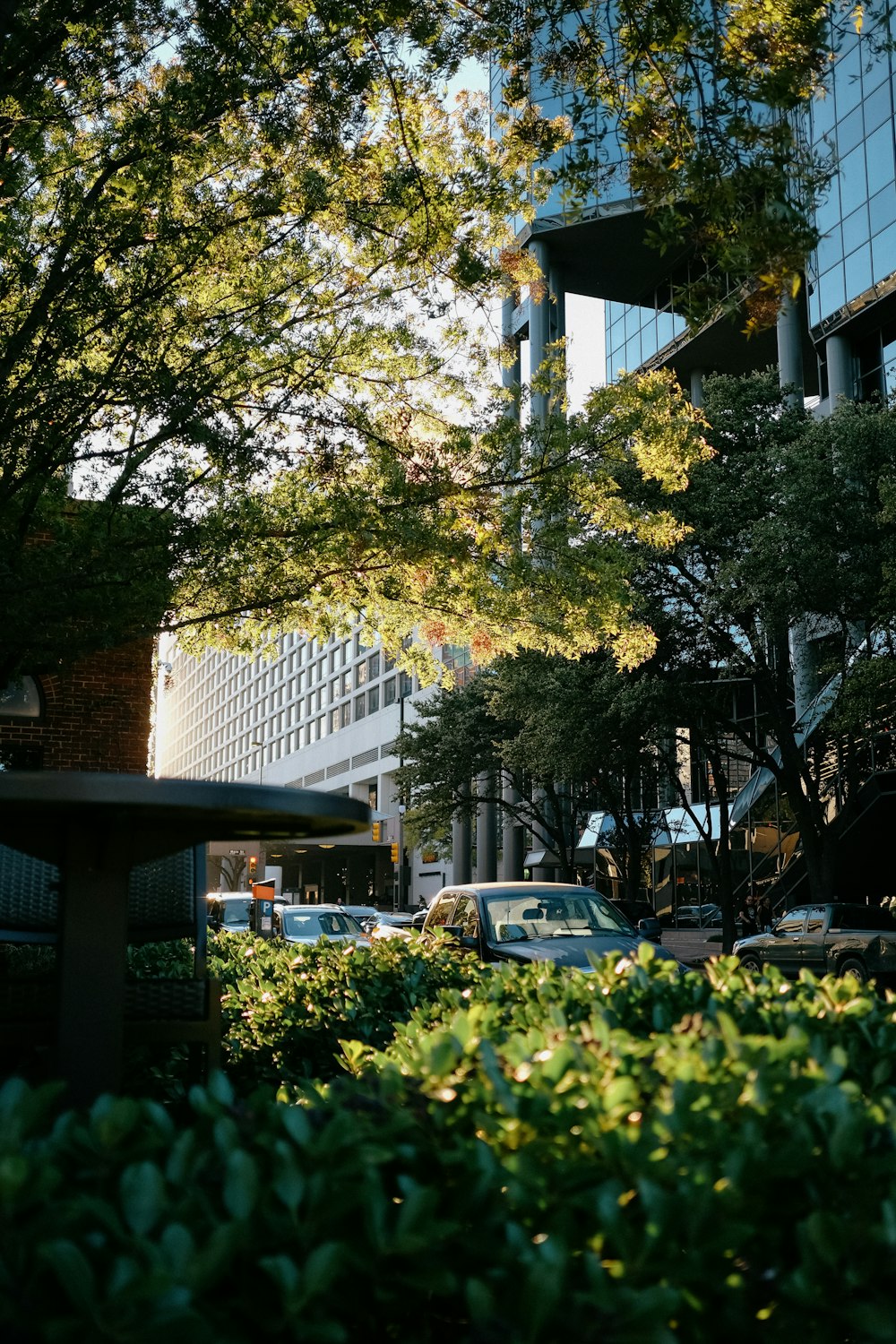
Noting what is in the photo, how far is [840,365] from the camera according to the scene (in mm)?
37656

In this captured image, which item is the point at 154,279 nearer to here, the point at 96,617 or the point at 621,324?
the point at 96,617

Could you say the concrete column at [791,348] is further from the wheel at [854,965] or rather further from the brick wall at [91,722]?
the brick wall at [91,722]

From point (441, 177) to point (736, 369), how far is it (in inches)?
1710

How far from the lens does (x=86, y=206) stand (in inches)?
349

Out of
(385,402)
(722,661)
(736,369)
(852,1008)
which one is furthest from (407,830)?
(852,1008)

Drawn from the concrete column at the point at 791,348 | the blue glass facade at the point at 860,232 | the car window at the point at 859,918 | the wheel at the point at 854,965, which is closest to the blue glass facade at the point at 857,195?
the blue glass facade at the point at 860,232

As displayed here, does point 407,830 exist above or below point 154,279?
below

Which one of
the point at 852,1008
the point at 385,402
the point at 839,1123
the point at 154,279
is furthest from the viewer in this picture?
the point at 385,402

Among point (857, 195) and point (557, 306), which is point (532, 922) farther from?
point (557, 306)

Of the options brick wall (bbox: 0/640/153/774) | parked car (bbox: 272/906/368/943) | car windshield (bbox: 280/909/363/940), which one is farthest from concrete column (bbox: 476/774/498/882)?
brick wall (bbox: 0/640/153/774)

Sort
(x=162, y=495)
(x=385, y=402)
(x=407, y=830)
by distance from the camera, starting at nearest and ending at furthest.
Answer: (x=162, y=495), (x=385, y=402), (x=407, y=830)

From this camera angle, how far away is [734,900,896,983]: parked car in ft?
63.4

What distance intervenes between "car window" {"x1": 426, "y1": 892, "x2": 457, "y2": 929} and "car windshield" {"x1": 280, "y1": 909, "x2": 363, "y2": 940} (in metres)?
6.43

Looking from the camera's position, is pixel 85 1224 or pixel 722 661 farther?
pixel 722 661
